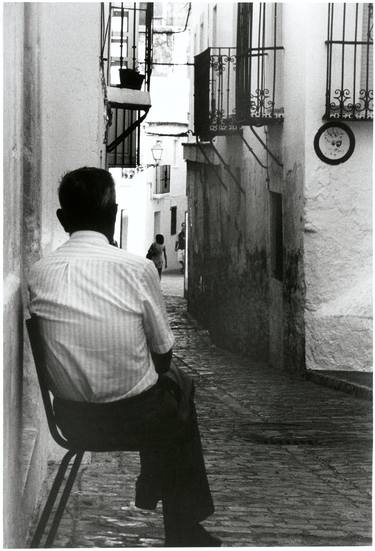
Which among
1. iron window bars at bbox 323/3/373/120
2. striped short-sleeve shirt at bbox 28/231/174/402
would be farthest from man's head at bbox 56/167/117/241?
iron window bars at bbox 323/3/373/120

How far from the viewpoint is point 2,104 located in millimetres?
3529

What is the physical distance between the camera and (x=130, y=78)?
15312 millimetres

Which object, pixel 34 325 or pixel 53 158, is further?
pixel 53 158

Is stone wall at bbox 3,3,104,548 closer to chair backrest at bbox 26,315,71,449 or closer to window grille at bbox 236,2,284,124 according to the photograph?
chair backrest at bbox 26,315,71,449

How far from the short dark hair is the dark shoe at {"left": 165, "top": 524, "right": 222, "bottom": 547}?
1110 millimetres

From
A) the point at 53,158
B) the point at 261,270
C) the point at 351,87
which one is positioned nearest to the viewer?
the point at 53,158

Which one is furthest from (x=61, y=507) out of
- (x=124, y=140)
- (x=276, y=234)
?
(x=124, y=140)

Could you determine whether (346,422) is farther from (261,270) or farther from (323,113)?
(261,270)

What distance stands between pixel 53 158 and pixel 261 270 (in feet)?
35.0

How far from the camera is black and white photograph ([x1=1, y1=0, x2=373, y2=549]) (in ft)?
12.5

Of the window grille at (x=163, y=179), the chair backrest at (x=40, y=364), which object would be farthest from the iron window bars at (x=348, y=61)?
the window grille at (x=163, y=179)

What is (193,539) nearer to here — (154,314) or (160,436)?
(160,436)

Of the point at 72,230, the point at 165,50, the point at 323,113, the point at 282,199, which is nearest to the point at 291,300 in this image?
the point at 282,199

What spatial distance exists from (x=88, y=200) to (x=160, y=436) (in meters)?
0.83
